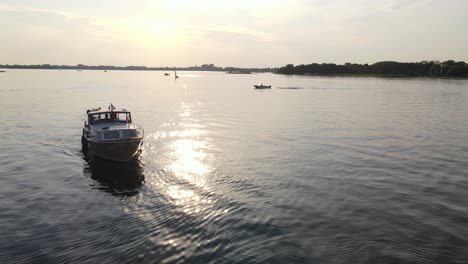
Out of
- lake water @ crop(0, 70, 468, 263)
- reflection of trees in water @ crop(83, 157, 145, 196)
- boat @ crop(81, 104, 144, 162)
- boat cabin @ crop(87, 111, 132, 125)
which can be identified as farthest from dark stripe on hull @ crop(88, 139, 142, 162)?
boat cabin @ crop(87, 111, 132, 125)

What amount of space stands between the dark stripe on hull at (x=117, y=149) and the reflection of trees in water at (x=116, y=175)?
677 millimetres

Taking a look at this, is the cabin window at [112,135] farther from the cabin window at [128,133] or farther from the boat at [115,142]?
the cabin window at [128,133]

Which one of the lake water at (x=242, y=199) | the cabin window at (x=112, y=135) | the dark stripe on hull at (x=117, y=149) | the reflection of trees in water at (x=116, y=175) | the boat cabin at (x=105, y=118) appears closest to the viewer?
the lake water at (x=242, y=199)

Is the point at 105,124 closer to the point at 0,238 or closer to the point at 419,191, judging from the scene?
the point at 0,238

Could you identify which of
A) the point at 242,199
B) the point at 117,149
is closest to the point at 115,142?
the point at 117,149

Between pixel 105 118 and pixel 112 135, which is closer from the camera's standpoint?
pixel 112 135

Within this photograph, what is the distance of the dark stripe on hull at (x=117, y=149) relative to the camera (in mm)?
34938

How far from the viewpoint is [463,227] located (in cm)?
2056

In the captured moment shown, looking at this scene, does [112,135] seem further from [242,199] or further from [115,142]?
[242,199]

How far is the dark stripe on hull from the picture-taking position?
34938mm

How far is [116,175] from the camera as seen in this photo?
3266cm

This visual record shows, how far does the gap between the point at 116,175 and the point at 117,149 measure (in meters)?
3.41

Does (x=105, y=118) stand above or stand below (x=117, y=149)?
above

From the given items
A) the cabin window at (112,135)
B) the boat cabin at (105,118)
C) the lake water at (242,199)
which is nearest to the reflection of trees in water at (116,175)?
the lake water at (242,199)
